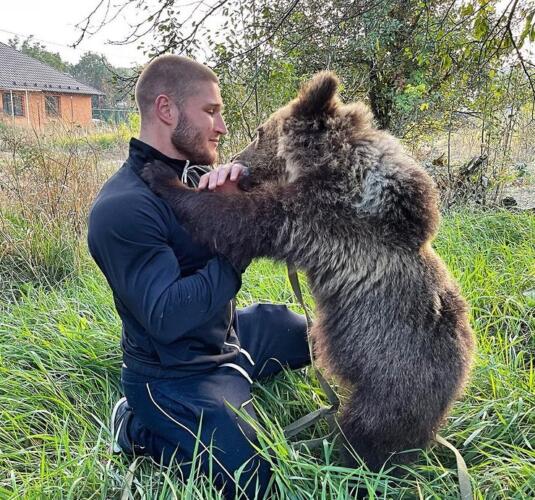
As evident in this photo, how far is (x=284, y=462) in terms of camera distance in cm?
223

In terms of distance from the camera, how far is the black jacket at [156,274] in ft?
7.27

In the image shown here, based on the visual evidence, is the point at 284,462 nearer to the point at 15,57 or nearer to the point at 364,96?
the point at 364,96

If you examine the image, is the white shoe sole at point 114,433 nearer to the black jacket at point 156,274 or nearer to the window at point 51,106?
the black jacket at point 156,274

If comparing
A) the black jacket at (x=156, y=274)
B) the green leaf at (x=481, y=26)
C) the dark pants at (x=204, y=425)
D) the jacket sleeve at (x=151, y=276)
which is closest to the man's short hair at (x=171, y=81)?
the black jacket at (x=156, y=274)

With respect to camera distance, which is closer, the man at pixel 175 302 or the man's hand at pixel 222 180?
the man at pixel 175 302

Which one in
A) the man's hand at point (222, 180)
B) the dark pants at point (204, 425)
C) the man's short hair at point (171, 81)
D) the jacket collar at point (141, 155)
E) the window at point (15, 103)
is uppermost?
the window at point (15, 103)

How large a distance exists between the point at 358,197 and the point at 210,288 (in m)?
0.79

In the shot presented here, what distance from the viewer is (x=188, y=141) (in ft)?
8.48

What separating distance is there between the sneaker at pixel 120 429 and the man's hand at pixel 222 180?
1.22 meters

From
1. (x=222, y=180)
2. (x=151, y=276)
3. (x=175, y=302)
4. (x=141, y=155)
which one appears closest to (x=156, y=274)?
(x=151, y=276)

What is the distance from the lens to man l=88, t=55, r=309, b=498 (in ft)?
7.33

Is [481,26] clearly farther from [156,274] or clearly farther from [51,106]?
[51,106]

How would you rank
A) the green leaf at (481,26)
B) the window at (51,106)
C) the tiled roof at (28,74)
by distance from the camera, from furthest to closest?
the tiled roof at (28,74)
the window at (51,106)
the green leaf at (481,26)

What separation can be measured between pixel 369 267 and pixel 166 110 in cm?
126
